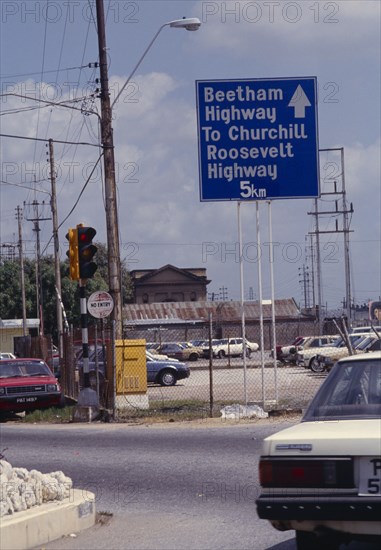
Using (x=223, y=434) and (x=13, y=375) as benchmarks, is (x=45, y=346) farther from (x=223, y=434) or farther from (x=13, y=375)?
(x=223, y=434)

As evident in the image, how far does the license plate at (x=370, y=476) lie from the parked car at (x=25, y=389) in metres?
16.5

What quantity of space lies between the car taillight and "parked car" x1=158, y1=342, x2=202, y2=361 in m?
46.9

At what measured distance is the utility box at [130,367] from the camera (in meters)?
21.5

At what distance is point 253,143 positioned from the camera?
1962 centimetres

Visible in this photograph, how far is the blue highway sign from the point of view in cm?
1967

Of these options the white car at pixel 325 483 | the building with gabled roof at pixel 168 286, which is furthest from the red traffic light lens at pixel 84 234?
the building with gabled roof at pixel 168 286

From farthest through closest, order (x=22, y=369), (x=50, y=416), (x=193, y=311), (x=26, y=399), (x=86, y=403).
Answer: (x=193, y=311) → (x=22, y=369) → (x=26, y=399) → (x=50, y=416) → (x=86, y=403)

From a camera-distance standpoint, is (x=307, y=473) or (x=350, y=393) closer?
(x=307, y=473)

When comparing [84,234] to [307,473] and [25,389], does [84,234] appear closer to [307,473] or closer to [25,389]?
[25,389]

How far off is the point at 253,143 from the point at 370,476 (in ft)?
45.0

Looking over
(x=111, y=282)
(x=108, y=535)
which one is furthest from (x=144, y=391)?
(x=108, y=535)

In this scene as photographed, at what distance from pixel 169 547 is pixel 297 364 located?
35192 mm

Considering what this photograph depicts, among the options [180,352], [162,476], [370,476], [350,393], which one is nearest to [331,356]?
[180,352]

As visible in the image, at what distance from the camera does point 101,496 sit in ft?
36.2
